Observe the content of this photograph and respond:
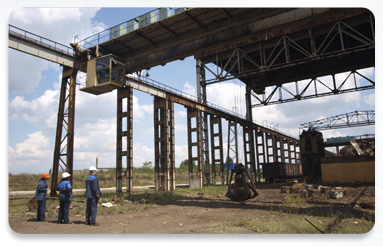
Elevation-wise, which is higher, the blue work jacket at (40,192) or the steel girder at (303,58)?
the steel girder at (303,58)

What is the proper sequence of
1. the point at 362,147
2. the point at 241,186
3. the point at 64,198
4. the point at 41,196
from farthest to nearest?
the point at 362,147 < the point at 241,186 < the point at 41,196 < the point at 64,198

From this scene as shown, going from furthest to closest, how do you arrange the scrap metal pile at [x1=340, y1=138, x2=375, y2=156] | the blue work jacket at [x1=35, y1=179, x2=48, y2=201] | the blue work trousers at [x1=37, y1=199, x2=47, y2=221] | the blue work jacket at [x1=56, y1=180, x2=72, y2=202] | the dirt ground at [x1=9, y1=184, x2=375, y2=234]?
the scrap metal pile at [x1=340, y1=138, x2=375, y2=156] < the blue work trousers at [x1=37, y1=199, x2=47, y2=221] < the blue work jacket at [x1=35, y1=179, x2=48, y2=201] < the blue work jacket at [x1=56, y1=180, x2=72, y2=202] < the dirt ground at [x1=9, y1=184, x2=375, y2=234]

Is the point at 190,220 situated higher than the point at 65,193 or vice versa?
the point at 65,193

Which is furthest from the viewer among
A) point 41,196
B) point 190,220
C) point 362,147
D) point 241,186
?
point 362,147

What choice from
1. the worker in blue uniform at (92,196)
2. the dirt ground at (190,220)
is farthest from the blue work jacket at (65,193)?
the dirt ground at (190,220)

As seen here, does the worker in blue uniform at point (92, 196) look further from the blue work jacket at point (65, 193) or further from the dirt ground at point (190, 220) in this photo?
the blue work jacket at point (65, 193)

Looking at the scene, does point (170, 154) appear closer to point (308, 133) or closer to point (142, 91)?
point (142, 91)

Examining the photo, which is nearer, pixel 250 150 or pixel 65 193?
pixel 65 193

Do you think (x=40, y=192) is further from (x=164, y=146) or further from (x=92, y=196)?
(x=164, y=146)

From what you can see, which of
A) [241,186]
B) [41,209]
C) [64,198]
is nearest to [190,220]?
[64,198]

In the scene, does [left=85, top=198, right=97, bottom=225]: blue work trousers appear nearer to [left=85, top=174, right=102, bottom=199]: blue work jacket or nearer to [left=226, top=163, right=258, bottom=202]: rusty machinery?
[left=85, top=174, right=102, bottom=199]: blue work jacket

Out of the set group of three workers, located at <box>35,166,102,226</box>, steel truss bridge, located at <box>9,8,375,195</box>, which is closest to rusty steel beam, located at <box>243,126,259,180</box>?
steel truss bridge, located at <box>9,8,375,195</box>

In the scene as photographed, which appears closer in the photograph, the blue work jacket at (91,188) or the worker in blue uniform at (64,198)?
the blue work jacket at (91,188)

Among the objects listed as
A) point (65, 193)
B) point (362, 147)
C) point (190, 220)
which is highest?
point (362, 147)
